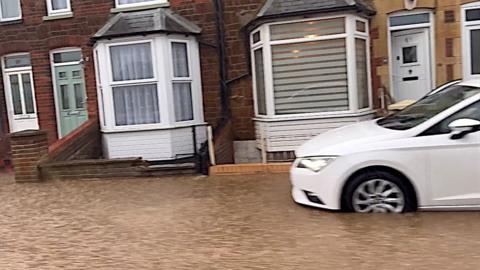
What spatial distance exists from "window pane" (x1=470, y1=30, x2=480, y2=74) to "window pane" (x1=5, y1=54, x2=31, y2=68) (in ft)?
36.8

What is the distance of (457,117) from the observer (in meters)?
6.12

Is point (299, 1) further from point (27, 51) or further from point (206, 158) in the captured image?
point (27, 51)

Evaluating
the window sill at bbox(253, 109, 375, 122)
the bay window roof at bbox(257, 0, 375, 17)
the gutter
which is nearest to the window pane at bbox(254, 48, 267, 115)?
the window sill at bbox(253, 109, 375, 122)

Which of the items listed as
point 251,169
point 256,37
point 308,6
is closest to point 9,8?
point 256,37

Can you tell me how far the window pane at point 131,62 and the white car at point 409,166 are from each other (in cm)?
620

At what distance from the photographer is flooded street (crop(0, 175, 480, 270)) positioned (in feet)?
16.2

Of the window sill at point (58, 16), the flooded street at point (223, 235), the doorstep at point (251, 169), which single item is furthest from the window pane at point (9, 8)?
the doorstep at point (251, 169)

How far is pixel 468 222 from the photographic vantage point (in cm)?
580

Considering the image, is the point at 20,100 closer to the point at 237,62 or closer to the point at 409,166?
the point at 237,62

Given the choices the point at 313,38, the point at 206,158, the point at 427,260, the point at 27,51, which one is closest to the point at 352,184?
the point at 427,260

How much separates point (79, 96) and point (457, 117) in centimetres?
1054

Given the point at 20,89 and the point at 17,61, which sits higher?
the point at 17,61

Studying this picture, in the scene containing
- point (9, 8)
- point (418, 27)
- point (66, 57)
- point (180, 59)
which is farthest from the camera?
point (9, 8)

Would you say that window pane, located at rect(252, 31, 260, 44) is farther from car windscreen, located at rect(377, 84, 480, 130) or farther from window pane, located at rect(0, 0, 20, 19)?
window pane, located at rect(0, 0, 20, 19)
